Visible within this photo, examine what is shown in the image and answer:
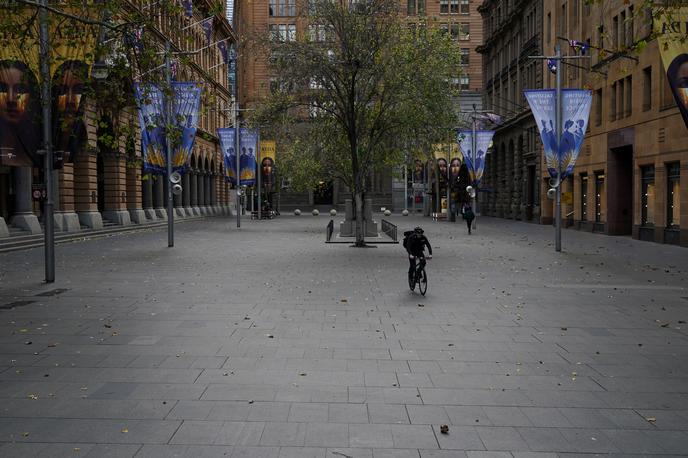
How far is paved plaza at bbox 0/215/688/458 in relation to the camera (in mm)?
5223

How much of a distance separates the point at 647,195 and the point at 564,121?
8532 mm

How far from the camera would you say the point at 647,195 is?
97.2ft

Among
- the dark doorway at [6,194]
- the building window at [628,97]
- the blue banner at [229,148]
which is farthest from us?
the blue banner at [229,148]

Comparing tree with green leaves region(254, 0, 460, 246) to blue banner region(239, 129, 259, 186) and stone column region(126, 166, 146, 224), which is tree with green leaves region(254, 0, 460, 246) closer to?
blue banner region(239, 129, 259, 186)

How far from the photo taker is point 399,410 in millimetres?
5918

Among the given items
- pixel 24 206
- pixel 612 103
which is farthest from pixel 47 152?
pixel 612 103

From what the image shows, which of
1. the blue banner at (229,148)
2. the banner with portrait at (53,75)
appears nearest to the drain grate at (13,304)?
the banner with portrait at (53,75)

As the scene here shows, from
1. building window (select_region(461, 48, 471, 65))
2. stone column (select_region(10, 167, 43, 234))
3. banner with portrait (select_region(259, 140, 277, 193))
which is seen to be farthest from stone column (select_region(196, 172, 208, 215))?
building window (select_region(461, 48, 471, 65))

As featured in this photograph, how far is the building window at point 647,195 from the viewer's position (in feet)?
95.3

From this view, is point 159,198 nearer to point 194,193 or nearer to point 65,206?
point 194,193

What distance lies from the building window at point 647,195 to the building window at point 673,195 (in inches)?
55.8

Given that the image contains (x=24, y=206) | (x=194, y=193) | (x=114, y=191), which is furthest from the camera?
(x=194, y=193)

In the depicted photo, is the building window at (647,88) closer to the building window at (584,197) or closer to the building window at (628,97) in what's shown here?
the building window at (628,97)

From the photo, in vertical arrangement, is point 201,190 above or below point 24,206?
above
